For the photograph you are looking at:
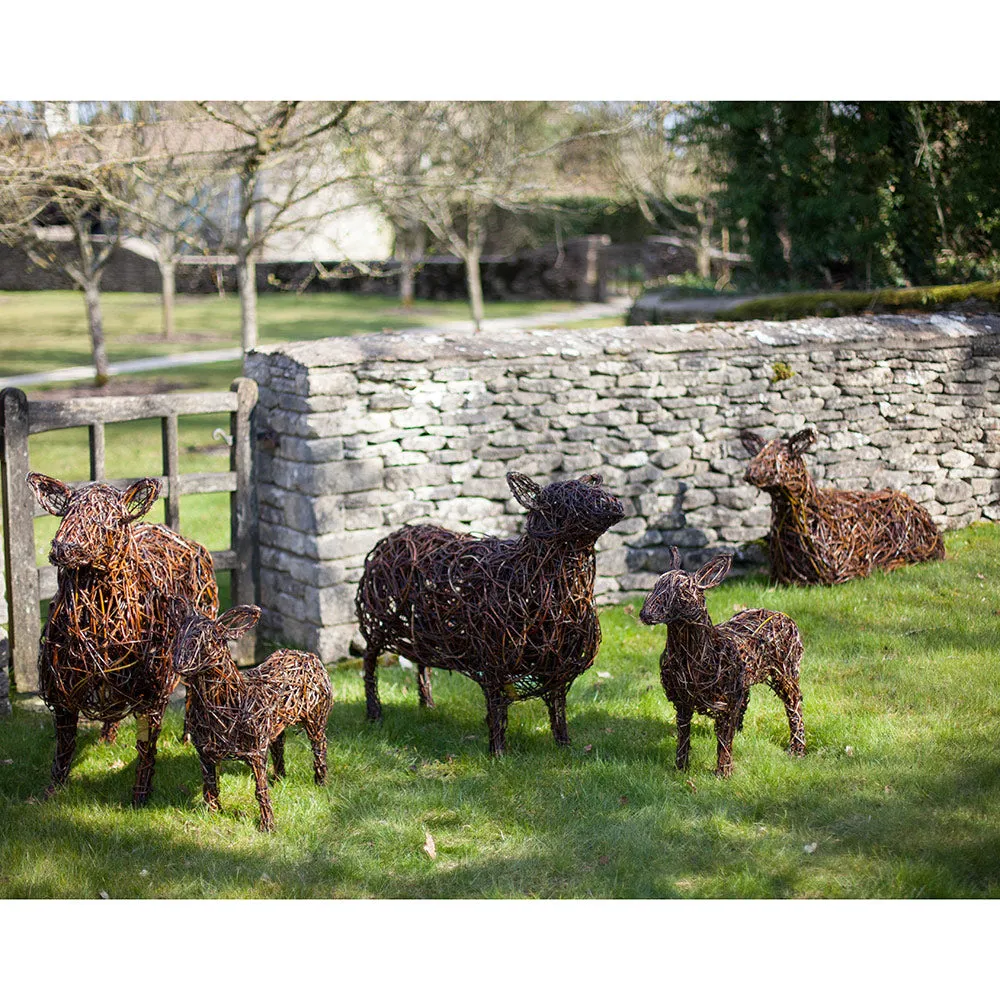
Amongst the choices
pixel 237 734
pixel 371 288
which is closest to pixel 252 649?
pixel 237 734

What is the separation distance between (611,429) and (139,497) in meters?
4.14

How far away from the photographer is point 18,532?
7238mm

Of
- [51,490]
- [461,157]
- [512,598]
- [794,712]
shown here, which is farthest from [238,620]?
[461,157]

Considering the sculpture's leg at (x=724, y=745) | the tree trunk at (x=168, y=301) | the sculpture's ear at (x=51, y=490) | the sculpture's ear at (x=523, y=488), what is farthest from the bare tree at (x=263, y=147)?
the tree trunk at (x=168, y=301)

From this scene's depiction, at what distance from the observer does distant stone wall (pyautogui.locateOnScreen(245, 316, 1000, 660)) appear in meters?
7.90

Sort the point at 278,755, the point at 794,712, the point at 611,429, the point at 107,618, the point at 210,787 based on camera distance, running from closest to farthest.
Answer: the point at 107,618, the point at 210,787, the point at 278,755, the point at 794,712, the point at 611,429

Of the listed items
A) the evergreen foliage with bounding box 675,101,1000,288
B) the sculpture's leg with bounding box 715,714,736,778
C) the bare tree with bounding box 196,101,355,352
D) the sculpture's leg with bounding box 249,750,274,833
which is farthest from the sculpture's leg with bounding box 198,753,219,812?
the evergreen foliage with bounding box 675,101,1000,288

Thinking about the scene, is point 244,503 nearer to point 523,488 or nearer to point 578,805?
point 523,488

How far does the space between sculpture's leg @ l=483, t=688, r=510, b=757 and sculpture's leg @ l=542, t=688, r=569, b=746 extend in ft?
0.86

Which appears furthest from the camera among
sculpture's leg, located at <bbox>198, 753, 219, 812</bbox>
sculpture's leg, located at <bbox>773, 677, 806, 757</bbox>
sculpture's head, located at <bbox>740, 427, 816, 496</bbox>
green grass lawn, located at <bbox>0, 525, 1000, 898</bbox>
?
A: sculpture's head, located at <bbox>740, 427, 816, 496</bbox>

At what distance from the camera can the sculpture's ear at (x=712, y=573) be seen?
562cm

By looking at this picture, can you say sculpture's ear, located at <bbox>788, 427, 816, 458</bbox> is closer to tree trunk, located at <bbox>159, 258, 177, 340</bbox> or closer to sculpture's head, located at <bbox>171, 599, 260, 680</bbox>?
sculpture's head, located at <bbox>171, 599, 260, 680</bbox>

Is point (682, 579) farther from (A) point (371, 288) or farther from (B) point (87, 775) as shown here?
(A) point (371, 288)

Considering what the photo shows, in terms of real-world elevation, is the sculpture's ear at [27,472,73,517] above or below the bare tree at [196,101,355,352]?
below
